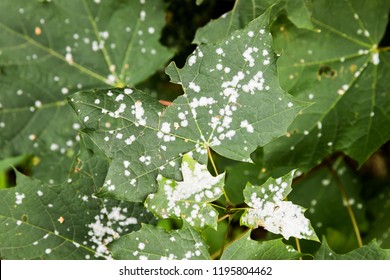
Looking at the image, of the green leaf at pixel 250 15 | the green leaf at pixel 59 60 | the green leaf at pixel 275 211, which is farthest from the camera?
the green leaf at pixel 59 60

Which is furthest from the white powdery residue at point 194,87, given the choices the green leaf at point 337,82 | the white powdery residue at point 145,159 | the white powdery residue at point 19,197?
the white powdery residue at point 19,197

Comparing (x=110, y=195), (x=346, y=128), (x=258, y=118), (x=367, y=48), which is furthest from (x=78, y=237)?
(x=367, y=48)

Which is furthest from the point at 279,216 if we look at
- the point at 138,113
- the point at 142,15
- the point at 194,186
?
the point at 142,15

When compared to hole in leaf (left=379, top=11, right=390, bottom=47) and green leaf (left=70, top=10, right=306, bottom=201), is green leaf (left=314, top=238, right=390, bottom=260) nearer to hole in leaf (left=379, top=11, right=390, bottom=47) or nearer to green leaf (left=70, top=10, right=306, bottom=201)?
green leaf (left=70, top=10, right=306, bottom=201)

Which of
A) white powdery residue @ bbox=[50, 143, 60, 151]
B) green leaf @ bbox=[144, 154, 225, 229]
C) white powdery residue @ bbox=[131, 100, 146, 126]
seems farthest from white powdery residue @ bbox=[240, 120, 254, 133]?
white powdery residue @ bbox=[50, 143, 60, 151]

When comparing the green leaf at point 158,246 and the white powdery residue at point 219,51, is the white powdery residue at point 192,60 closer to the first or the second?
the white powdery residue at point 219,51

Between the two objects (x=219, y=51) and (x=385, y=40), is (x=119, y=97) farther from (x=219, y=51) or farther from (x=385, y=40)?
(x=385, y=40)
